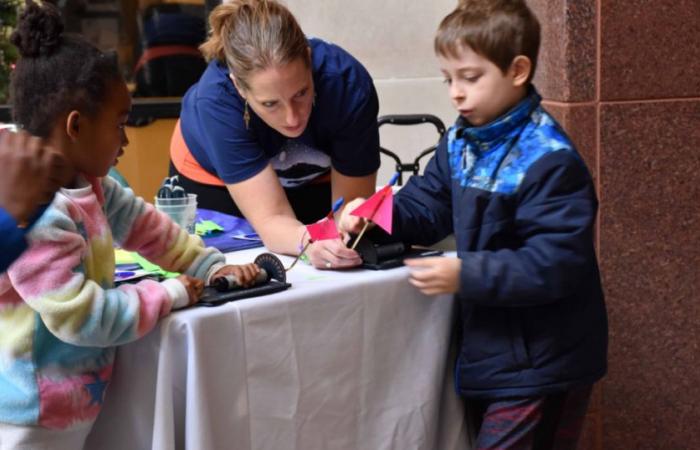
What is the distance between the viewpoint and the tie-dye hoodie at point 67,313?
157 cm

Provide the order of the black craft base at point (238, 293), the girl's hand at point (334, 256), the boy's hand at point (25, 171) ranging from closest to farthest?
the boy's hand at point (25, 171) → the black craft base at point (238, 293) → the girl's hand at point (334, 256)

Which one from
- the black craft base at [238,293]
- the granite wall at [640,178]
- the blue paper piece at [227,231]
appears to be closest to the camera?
the black craft base at [238,293]

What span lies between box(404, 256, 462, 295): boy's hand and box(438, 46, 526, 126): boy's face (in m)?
0.31

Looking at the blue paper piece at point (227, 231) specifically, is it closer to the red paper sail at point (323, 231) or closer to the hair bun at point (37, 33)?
the red paper sail at point (323, 231)

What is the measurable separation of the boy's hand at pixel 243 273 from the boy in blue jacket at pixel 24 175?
1.85 ft

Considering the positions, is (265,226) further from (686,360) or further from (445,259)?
(686,360)

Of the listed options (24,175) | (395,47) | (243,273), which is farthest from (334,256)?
(395,47)

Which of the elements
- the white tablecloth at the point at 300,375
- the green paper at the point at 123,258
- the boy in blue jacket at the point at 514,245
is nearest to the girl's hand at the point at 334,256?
the white tablecloth at the point at 300,375

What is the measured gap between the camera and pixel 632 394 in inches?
117

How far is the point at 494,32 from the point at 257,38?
591mm

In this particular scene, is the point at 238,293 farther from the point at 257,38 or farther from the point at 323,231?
the point at 257,38

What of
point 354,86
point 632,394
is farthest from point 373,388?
point 632,394

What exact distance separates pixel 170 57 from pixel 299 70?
11.7 ft

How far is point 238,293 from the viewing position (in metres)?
1.83
